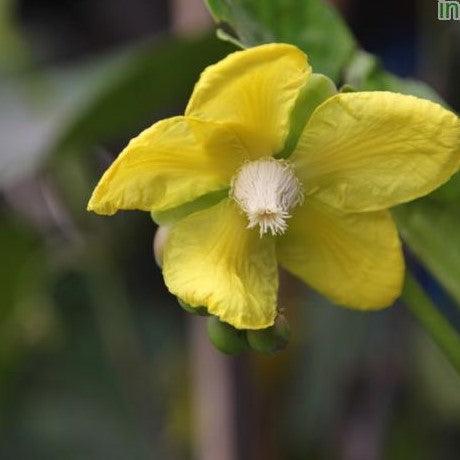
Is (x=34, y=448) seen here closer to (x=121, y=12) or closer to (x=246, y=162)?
(x=121, y=12)

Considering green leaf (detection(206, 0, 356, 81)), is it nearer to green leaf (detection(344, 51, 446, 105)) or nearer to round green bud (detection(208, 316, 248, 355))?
green leaf (detection(344, 51, 446, 105))

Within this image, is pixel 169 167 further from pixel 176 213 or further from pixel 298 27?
pixel 298 27

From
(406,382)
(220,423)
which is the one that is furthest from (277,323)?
(406,382)

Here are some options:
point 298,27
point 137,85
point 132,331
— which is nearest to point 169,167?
point 298,27

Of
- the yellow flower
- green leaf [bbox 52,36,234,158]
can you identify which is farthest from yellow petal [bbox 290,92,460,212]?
green leaf [bbox 52,36,234,158]

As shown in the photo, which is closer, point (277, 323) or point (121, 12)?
point (277, 323)

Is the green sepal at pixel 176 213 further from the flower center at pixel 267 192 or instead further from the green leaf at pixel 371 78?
the green leaf at pixel 371 78
